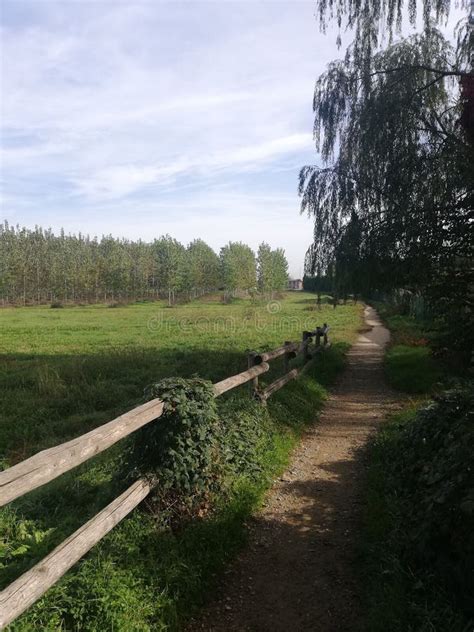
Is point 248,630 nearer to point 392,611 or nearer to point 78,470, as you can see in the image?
point 392,611

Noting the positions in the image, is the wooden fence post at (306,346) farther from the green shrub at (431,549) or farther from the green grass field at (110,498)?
the green shrub at (431,549)

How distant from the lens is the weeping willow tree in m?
9.50

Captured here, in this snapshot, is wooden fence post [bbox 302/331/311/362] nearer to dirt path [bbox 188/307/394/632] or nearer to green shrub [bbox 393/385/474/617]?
dirt path [bbox 188/307/394/632]

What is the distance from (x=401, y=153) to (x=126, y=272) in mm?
86859

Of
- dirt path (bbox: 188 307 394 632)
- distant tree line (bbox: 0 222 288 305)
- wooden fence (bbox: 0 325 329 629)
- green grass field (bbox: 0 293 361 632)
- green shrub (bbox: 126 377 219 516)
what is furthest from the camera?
distant tree line (bbox: 0 222 288 305)

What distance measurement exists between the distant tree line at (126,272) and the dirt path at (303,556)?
83.6 meters

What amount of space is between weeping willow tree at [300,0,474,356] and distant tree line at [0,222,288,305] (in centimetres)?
7746

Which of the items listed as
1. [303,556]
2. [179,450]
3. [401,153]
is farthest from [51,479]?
[401,153]

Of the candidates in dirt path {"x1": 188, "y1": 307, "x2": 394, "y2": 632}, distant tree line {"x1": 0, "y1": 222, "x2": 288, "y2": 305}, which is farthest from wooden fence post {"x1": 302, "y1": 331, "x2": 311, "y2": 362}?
distant tree line {"x1": 0, "y1": 222, "x2": 288, "y2": 305}

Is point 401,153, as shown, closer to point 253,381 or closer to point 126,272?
point 253,381

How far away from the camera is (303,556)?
421cm

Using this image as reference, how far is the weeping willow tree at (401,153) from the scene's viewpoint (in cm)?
950

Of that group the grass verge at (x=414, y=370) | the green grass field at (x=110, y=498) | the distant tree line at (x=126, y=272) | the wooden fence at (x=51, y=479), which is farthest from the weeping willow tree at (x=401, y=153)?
the distant tree line at (x=126, y=272)

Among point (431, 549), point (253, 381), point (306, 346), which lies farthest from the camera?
point (306, 346)
